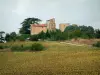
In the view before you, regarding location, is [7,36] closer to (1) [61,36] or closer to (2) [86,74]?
(1) [61,36]

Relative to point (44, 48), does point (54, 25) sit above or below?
above

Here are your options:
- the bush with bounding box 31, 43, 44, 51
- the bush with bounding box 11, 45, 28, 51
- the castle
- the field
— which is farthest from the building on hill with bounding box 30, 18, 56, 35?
the field

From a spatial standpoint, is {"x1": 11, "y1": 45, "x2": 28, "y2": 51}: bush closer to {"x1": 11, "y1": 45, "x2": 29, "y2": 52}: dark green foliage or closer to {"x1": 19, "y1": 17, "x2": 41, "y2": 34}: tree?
{"x1": 11, "y1": 45, "x2": 29, "y2": 52}: dark green foliage

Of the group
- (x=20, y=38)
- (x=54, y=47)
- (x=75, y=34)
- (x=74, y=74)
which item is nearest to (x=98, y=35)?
(x=75, y=34)

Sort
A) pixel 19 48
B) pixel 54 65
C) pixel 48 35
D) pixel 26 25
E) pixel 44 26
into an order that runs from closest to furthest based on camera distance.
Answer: pixel 54 65, pixel 19 48, pixel 48 35, pixel 26 25, pixel 44 26

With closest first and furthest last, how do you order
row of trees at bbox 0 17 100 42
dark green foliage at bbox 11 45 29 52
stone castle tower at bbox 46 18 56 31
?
dark green foliage at bbox 11 45 29 52 < row of trees at bbox 0 17 100 42 < stone castle tower at bbox 46 18 56 31

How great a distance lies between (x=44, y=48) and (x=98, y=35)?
1351 inches

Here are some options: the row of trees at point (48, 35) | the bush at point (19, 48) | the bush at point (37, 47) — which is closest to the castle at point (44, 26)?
the row of trees at point (48, 35)

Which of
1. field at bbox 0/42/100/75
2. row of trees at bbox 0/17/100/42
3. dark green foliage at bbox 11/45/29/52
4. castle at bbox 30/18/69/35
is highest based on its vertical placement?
castle at bbox 30/18/69/35

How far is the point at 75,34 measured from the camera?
249 ft

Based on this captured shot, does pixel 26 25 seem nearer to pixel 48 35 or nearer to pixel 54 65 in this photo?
pixel 48 35

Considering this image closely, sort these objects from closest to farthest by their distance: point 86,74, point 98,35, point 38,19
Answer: point 86,74 → point 98,35 → point 38,19

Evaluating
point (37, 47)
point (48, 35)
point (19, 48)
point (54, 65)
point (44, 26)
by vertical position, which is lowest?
point (54, 65)

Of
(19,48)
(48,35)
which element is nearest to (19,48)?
(19,48)
